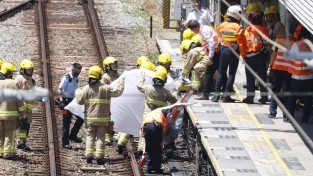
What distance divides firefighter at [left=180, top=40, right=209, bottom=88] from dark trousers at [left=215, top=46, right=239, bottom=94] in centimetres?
32

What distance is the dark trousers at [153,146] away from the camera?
708 inches

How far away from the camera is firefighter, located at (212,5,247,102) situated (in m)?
19.7

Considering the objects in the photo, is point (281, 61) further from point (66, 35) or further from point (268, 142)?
point (66, 35)

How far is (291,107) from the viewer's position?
18953 millimetres

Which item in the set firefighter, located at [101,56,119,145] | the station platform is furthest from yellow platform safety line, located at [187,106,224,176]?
firefighter, located at [101,56,119,145]

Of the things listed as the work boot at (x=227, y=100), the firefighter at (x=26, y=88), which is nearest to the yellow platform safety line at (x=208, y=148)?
the work boot at (x=227, y=100)

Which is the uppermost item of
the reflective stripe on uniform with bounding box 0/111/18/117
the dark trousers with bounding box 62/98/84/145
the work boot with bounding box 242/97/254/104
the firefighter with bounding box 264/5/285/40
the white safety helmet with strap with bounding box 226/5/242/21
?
the white safety helmet with strap with bounding box 226/5/242/21

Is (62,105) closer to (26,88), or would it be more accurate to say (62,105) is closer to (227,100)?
(26,88)

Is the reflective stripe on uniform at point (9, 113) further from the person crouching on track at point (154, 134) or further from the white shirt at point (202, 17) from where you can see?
the white shirt at point (202, 17)

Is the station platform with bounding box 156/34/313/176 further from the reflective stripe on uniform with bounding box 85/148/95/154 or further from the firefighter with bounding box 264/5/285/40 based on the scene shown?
the reflective stripe on uniform with bounding box 85/148/95/154

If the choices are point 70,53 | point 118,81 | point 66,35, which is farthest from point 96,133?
point 66,35

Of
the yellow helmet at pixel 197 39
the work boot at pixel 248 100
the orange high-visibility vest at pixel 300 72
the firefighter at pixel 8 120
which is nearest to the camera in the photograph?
the orange high-visibility vest at pixel 300 72

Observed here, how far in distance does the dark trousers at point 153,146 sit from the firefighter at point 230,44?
89.7 inches

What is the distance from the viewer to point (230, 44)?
20.0m
